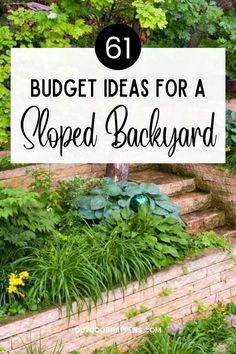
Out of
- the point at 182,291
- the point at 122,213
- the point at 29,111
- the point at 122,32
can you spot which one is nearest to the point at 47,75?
the point at 29,111

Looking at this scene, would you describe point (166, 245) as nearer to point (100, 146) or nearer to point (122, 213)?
point (122, 213)

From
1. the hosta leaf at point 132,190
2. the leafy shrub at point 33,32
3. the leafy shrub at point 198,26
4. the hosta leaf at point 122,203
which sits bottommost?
the hosta leaf at point 122,203

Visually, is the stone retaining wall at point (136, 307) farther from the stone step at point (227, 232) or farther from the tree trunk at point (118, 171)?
the tree trunk at point (118, 171)

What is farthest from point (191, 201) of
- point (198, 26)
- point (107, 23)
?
point (107, 23)

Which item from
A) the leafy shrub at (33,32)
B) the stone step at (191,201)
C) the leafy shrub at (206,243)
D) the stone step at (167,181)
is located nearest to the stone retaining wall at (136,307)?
the leafy shrub at (206,243)

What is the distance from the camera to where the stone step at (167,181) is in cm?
620

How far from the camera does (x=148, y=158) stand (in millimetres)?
6438

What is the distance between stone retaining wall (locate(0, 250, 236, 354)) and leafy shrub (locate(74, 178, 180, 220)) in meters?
0.57

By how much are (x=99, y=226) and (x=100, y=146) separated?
140 centimetres

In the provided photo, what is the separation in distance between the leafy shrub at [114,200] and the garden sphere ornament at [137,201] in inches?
1.9

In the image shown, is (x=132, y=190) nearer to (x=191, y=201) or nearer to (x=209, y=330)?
(x=191, y=201)

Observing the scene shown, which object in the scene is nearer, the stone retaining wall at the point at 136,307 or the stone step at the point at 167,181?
the stone retaining wall at the point at 136,307

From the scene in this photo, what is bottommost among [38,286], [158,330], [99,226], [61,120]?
[158,330]

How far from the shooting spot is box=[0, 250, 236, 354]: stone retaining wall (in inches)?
160
